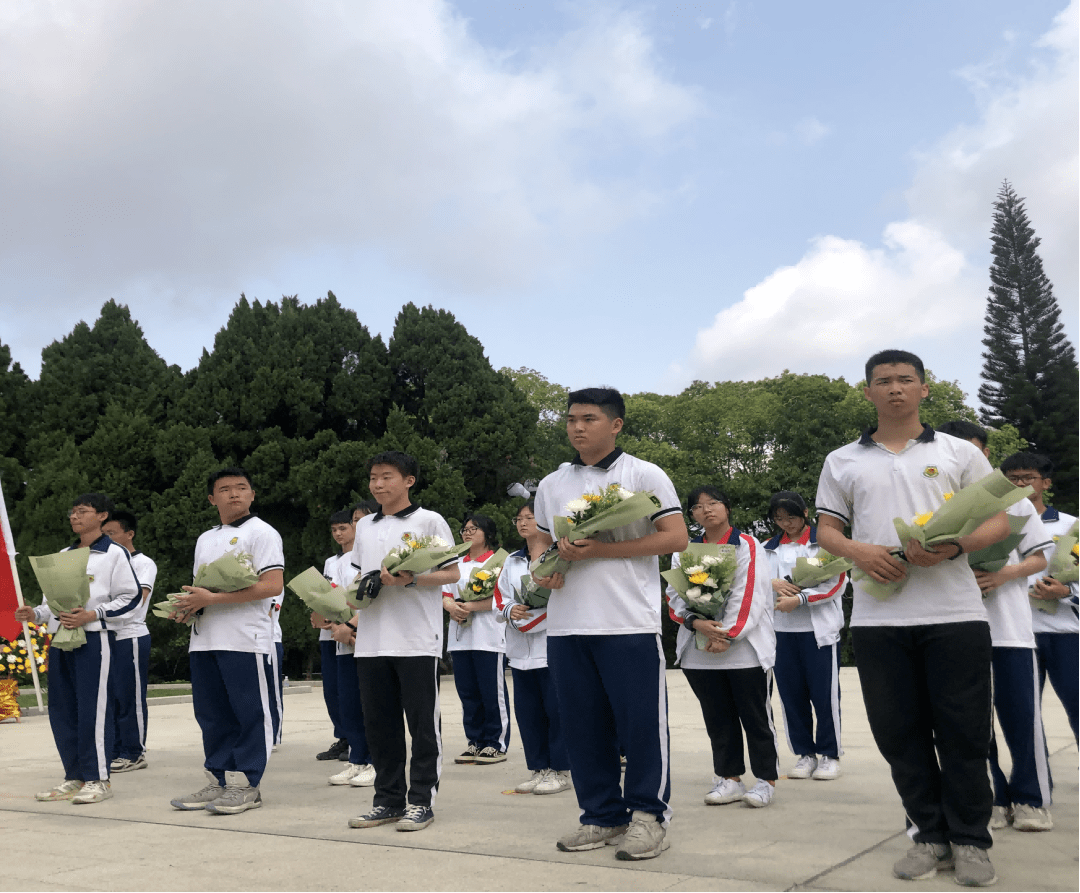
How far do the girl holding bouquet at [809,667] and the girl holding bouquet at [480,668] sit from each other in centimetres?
248

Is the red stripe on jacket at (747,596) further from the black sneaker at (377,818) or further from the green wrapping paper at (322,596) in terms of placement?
the green wrapping paper at (322,596)

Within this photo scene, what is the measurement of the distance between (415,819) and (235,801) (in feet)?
4.49

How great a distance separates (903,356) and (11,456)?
97.9 feet

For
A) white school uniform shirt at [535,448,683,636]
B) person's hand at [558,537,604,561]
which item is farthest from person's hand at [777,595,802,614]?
person's hand at [558,537,604,561]

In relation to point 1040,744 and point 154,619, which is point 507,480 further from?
point 1040,744

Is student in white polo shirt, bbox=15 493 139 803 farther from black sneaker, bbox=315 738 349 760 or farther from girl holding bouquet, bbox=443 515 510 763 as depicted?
girl holding bouquet, bbox=443 515 510 763

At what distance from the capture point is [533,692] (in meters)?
7.58

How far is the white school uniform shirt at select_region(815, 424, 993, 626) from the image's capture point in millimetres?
4348

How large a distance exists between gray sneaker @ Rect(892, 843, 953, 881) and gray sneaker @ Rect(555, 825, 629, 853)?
127 cm

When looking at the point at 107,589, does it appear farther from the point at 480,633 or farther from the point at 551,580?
the point at 551,580

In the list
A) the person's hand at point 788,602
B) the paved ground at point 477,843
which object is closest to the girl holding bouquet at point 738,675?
the paved ground at point 477,843

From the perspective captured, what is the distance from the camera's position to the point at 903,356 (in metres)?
4.57

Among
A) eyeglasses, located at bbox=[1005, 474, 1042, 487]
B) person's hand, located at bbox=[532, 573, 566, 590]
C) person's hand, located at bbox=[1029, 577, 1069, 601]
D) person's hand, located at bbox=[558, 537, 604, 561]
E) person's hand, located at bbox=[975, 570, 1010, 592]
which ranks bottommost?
person's hand, located at bbox=[1029, 577, 1069, 601]

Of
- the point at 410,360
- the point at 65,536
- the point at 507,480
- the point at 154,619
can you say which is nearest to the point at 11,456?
the point at 65,536
